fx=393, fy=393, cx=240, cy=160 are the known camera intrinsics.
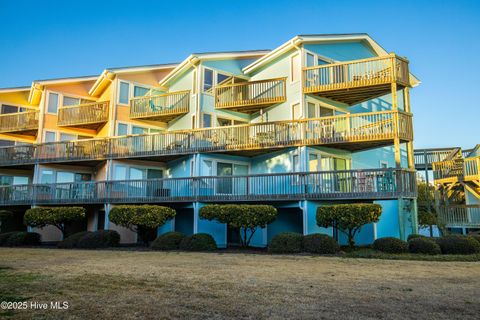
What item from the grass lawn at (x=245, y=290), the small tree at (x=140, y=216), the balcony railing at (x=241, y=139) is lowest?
the grass lawn at (x=245, y=290)

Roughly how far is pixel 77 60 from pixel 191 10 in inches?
461

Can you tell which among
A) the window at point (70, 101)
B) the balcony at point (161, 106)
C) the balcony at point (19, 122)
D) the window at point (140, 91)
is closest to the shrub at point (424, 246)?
the balcony at point (161, 106)

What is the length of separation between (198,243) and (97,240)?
563cm

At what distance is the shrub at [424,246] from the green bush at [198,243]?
29.2 feet

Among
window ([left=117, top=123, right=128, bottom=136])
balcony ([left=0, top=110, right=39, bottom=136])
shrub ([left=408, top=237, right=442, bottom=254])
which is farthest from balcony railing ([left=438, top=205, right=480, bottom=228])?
balcony ([left=0, top=110, right=39, bottom=136])

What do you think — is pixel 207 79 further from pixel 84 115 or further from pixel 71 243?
pixel 71 243

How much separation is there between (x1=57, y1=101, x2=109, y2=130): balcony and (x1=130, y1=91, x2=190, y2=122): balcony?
97.7 inches

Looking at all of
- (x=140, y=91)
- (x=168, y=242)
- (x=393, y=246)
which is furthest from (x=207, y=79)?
(x=393, y=246)

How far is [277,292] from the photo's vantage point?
26.8ft

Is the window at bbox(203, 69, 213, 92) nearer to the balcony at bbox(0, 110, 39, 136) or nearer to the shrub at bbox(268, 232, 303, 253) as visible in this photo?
the shrub at bbox(268, 232, 303, 253)

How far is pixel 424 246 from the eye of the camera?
16.0m

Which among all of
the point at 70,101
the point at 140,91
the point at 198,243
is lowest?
the point at 198,243

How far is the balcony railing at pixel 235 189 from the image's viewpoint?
18.6 m

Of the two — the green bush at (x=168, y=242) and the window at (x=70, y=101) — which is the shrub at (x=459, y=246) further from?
the window at (x=70, y=101)
